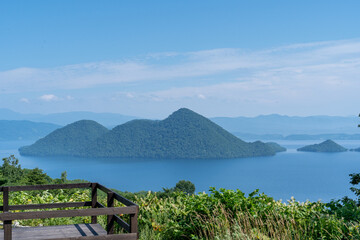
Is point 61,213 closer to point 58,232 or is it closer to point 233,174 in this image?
point 58,232

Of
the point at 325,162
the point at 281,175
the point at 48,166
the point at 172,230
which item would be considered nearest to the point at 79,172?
the point at 48,166

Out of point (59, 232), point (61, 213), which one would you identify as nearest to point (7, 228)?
point (61, 213)

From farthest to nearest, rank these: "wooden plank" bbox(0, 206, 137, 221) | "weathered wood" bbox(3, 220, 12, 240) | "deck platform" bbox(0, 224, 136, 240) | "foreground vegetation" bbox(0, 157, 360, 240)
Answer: "foreground vegetation" bbox(0, 157, 360, 240)
"deck platform" bbox(0, 224, 136, 240)
"weathered wood" bbox(3, 220, 12, 240)
"wooden plank" bbox(0, 206, 137, 221)

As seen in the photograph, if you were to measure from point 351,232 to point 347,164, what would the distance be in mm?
194862

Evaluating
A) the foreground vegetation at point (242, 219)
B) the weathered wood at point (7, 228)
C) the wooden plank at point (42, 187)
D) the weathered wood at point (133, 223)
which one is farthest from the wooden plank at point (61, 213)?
the foreground vegetation at point (242, 219)

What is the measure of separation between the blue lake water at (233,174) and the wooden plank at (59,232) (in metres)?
119

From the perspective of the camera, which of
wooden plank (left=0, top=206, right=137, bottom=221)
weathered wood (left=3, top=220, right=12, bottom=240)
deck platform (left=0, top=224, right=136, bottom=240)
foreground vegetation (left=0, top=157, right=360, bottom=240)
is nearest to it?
wooden plank (left=0, top=206, right=137, bottom=221)

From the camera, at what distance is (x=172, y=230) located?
731cm

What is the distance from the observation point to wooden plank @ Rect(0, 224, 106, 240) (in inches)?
211

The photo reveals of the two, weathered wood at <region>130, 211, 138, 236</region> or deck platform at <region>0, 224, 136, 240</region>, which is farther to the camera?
deck platform at <region>0, 224, 136, 240</region>

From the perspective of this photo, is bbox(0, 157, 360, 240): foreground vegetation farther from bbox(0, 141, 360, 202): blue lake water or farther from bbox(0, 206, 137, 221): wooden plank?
bbox(0, 141, 360, 202): blue lake water

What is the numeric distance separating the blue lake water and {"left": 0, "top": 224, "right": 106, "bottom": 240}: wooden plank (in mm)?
119222

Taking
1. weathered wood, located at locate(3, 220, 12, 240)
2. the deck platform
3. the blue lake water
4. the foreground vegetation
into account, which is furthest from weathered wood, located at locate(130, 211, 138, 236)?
the blue lake water

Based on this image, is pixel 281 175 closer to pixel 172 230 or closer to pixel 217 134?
pixel 217 134
